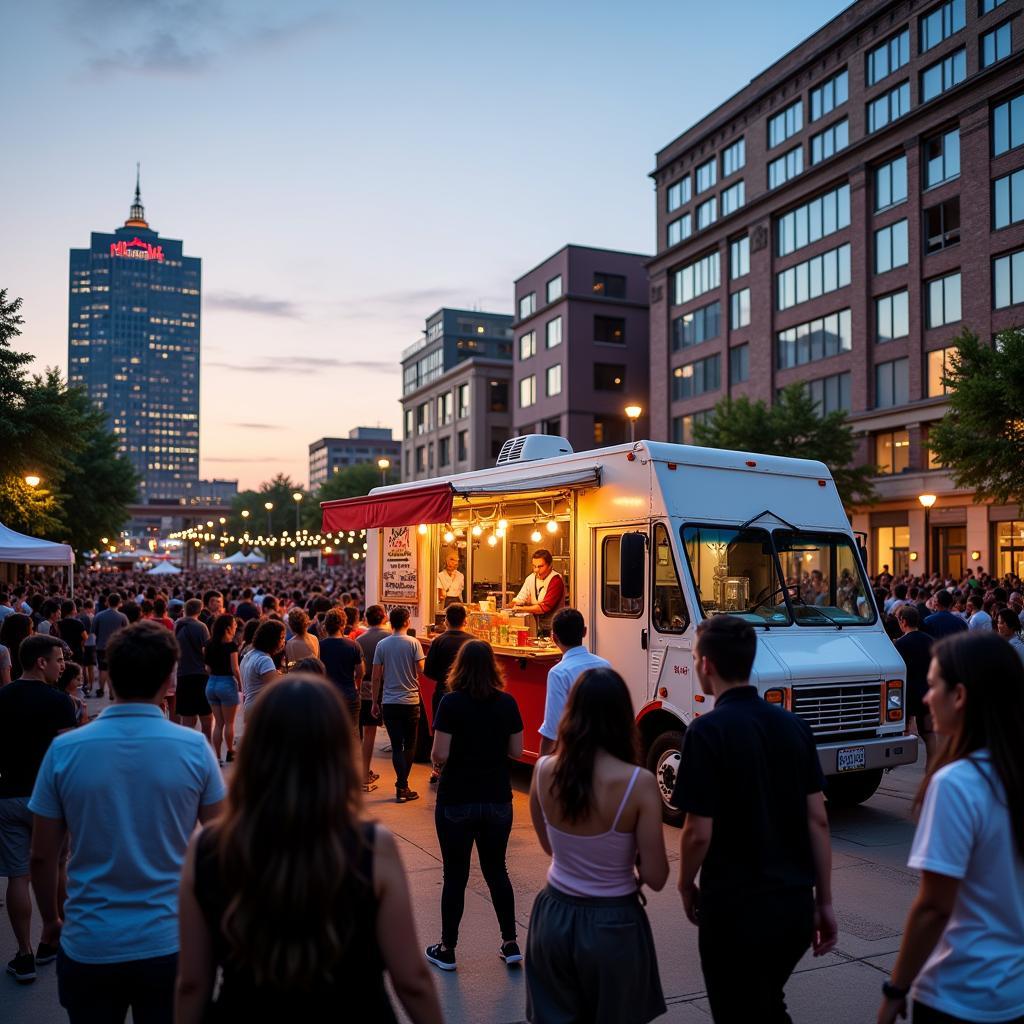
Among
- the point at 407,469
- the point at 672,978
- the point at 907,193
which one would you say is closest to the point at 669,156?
the point at 907,193

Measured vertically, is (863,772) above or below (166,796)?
below

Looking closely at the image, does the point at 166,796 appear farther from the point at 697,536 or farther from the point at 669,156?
the point at 669,156

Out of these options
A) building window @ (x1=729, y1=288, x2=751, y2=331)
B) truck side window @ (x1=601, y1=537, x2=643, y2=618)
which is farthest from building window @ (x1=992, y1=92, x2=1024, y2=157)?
truck side window @ (x1=601, y1=537, x2=643, y2=618)

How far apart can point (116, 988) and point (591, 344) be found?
200ft

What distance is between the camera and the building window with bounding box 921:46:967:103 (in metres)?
37.1

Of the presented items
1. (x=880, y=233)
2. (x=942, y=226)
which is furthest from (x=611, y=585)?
(x=880, y=233)

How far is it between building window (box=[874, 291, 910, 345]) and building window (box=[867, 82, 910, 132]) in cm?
695

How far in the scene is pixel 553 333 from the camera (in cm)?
6444

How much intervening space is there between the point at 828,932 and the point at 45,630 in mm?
12285

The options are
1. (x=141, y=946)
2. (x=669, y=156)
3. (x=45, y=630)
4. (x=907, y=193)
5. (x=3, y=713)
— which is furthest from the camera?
(x=669, y=156)

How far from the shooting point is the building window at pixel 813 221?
4319 centimetres

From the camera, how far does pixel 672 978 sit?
5.61m

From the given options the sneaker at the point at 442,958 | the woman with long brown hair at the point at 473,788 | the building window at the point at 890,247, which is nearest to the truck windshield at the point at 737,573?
the woman with long brown hair at the point at 473,788

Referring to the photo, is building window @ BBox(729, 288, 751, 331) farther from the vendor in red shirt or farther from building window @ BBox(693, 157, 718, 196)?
the vendor in red shirt
